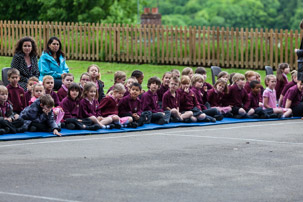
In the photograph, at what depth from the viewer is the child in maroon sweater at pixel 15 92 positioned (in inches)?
522

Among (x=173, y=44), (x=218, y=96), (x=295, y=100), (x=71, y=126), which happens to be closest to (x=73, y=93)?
(x=71, y=126)

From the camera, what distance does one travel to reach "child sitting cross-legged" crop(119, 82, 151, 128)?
14.0 meters

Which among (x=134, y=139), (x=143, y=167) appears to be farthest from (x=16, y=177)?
(x=134, y=139)

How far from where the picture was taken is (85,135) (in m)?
12.8

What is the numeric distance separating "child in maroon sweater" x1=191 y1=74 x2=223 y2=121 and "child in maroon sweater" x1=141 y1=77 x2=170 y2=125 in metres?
1.20

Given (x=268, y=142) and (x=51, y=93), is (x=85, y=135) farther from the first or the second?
(x=268, y=142)

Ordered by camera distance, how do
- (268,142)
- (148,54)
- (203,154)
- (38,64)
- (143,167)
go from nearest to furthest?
1. (143,167)
2. (203,154)
3. (268,142)
4. (38,64)
5. (148,54)

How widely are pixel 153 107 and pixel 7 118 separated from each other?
332cm

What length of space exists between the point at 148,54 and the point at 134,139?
17300mm

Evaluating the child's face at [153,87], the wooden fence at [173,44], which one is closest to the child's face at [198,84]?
the child's face at [153,87]

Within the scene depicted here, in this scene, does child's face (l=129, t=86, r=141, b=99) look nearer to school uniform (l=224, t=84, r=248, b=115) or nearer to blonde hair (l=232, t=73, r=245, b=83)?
school uniform (l=224, t=84, r=248, b=115)

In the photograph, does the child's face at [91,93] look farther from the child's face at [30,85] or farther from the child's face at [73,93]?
the child's face at [30,85]

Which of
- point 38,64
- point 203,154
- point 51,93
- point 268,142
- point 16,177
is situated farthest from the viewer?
point 38,64

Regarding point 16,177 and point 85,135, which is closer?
point 16,177
